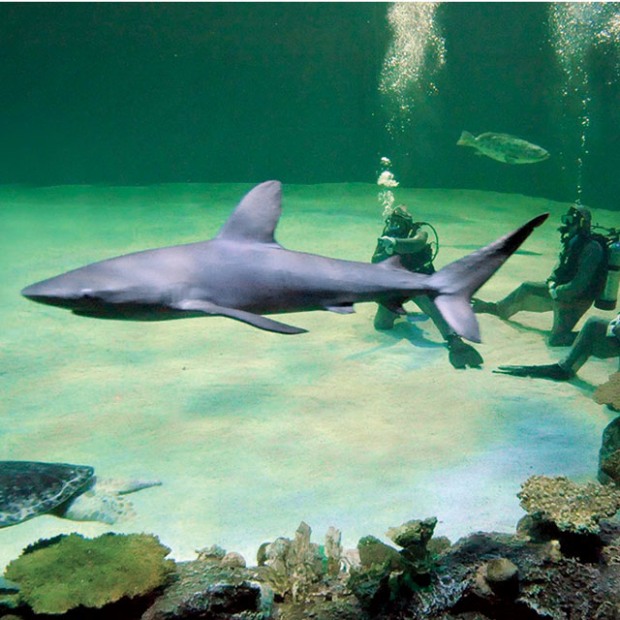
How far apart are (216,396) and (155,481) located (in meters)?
1.91

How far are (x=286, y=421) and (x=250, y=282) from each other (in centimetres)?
382

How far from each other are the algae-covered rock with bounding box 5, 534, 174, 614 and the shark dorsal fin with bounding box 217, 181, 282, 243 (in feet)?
6.26

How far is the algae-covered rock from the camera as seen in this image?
3.08 m

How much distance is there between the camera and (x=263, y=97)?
25.2 metres

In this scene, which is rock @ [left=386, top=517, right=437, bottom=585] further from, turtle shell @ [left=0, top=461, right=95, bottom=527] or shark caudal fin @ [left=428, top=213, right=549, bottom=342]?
turtle shell @ [left=0, top=461, right=95, bottom=527]

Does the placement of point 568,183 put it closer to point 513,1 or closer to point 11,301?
point 513,1

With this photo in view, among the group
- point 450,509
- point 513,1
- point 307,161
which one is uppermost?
point 513,1

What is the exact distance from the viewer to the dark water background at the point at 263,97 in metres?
24.1

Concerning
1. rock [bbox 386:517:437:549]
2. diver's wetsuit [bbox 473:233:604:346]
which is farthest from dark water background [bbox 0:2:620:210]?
rock [bbox 386:517:437:549]

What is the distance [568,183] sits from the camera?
77.5 feet

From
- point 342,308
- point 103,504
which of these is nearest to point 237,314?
point 342,308

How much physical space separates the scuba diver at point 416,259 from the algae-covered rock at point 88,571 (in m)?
5.26

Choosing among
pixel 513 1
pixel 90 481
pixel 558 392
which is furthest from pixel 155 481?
pixel 513 1

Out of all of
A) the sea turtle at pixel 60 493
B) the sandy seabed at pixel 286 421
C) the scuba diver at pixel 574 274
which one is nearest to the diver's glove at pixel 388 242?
the sandy seabed at pixel 286 421
